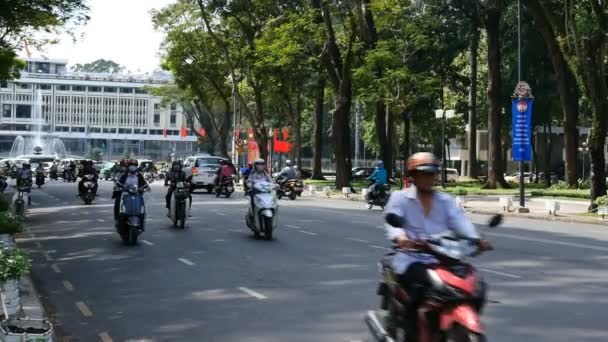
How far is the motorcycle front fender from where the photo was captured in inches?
204

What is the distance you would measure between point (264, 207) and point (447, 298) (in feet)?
40.7

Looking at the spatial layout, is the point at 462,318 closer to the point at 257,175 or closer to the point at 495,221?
the point at 495,221

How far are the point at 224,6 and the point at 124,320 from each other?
42780 millimetres

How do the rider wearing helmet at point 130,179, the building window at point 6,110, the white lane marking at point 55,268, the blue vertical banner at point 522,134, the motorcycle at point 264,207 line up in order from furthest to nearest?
the building window at point 6,110 < the blue vertical banner at point 522,134 < the motorcycle at point 264,207 < the rider wearing helmet at point 130,179 < the white lane marking at point 55,268

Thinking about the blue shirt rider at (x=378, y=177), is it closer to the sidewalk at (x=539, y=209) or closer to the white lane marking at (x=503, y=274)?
the sidewalk at (x=539, y=209)

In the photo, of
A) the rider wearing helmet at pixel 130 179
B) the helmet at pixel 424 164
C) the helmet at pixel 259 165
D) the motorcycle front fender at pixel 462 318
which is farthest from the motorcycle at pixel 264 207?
the motorcycle front fender at pixel 462 318

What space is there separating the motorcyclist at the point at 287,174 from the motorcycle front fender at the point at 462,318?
2847 centimetres

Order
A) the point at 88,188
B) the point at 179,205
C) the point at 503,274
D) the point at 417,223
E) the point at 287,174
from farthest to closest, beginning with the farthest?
the point at 287,174 < the point at 88,188 < the point at 179,205 < the point at 503,274 < the point at 417,223

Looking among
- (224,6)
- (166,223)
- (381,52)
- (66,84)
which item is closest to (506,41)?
(381,52)

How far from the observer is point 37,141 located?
13700 centimetres

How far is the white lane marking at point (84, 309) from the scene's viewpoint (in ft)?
32.1

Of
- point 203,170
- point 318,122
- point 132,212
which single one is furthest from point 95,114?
point 132,212

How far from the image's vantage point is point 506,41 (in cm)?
5169

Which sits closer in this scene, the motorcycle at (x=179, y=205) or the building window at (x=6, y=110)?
the motorcycle at (x=179, y=205)
